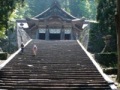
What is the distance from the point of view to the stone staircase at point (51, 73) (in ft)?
50.6

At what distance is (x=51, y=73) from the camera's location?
1823 cm

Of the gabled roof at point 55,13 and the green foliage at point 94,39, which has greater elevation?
the gabled roof at point 55,13

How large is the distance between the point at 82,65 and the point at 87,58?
273 cm

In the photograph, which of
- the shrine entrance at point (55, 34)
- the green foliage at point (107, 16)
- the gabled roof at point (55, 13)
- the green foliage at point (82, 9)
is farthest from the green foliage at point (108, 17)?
the green foliage at point (82, 9)

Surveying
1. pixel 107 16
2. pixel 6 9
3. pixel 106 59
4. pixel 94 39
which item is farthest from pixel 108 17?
pixel 6 9

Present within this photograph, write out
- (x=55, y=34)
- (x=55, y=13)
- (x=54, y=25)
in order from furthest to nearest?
1. (x=55, y=34)
2. (x=55, y=13)
3. (x=54, y=25)

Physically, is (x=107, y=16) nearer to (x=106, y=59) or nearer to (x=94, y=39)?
(x=94, y=39)

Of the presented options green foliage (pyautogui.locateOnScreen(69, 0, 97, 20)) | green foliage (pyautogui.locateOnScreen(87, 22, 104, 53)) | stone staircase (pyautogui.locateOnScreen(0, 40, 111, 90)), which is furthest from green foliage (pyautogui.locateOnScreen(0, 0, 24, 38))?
green foliage (pyautogui.locateOnScreen(69, 0, 97, 20))

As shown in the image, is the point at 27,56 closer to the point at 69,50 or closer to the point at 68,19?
the point at 69,50

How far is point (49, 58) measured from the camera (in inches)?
925

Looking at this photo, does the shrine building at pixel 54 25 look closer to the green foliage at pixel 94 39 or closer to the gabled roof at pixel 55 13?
the gabled roof at pixel 55 13

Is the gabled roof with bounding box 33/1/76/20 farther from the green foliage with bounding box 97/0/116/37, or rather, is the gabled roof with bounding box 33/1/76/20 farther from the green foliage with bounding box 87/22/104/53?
the green foliage with bounding box 97/0/116/37

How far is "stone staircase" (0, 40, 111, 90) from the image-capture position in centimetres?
1542

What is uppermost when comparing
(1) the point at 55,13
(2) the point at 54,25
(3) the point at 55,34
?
(1) the point at 55,13
